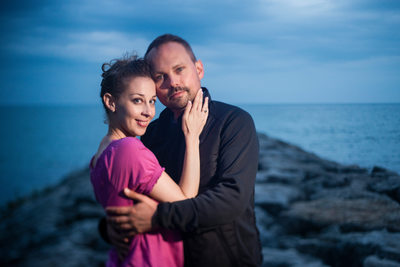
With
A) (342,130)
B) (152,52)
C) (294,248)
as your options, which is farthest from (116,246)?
(342,130)

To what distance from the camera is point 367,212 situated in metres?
3.84

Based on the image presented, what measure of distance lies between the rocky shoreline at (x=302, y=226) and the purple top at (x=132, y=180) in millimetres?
2095

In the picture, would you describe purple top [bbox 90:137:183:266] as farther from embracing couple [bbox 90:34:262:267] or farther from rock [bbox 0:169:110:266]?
rock [bbox 0:169:110:266]

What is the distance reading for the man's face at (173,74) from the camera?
188 centimetres

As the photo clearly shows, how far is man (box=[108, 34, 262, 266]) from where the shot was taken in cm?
151

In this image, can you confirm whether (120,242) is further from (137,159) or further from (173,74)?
(173,74)

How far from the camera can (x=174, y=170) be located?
189 centimetres

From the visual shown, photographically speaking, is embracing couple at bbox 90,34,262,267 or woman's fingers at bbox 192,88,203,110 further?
woman's fingers at bbox 192,88,203,110

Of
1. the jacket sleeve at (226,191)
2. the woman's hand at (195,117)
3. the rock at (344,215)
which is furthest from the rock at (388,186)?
the woman's hand at (195,117)

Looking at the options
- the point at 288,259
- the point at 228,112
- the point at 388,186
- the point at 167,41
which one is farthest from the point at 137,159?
the point at 388,186

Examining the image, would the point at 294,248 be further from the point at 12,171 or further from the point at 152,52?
the point at 12,171

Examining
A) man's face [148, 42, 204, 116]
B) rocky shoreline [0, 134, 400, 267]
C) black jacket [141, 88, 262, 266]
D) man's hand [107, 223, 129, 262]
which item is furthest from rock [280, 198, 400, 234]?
man's hand [107, 223, 129, 262]

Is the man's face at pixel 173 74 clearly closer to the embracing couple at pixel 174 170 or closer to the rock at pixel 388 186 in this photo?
the embracing couple at pixel 174 170

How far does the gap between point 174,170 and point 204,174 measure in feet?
0.75
